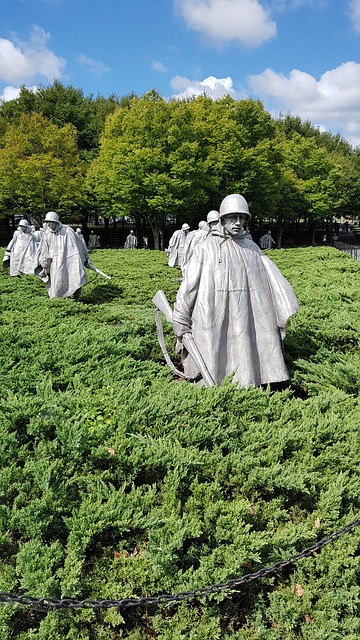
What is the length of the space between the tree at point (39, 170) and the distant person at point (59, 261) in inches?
807

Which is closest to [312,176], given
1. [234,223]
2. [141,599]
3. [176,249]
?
[176,249]

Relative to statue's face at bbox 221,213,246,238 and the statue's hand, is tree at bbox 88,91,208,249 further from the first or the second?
the statue's hand

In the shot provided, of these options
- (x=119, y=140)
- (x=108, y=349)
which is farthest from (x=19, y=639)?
(x=119, y=140)

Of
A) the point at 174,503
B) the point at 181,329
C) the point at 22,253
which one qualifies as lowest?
the point at 174,503

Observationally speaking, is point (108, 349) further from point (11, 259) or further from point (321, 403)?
point (11, 259)

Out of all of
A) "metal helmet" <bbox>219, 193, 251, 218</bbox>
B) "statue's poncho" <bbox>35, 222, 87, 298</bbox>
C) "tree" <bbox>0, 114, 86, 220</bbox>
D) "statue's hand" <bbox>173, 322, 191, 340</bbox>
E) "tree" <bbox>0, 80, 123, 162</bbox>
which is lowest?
"statue's hand" <bbox>173, 322, 191, 340</bbox>

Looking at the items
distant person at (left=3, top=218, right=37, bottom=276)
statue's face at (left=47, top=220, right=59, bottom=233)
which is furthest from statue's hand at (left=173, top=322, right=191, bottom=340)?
distant person at (left=3, top=218, right=37, bottom=276)

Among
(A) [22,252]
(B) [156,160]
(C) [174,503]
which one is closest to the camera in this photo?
(C) [174,503]

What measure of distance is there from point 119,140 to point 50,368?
25582 mm

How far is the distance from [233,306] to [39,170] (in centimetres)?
2828

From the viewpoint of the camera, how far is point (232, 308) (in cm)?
414

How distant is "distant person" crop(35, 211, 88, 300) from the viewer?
400 inches

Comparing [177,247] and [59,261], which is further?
[177,247]

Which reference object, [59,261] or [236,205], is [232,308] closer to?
[236,205]
